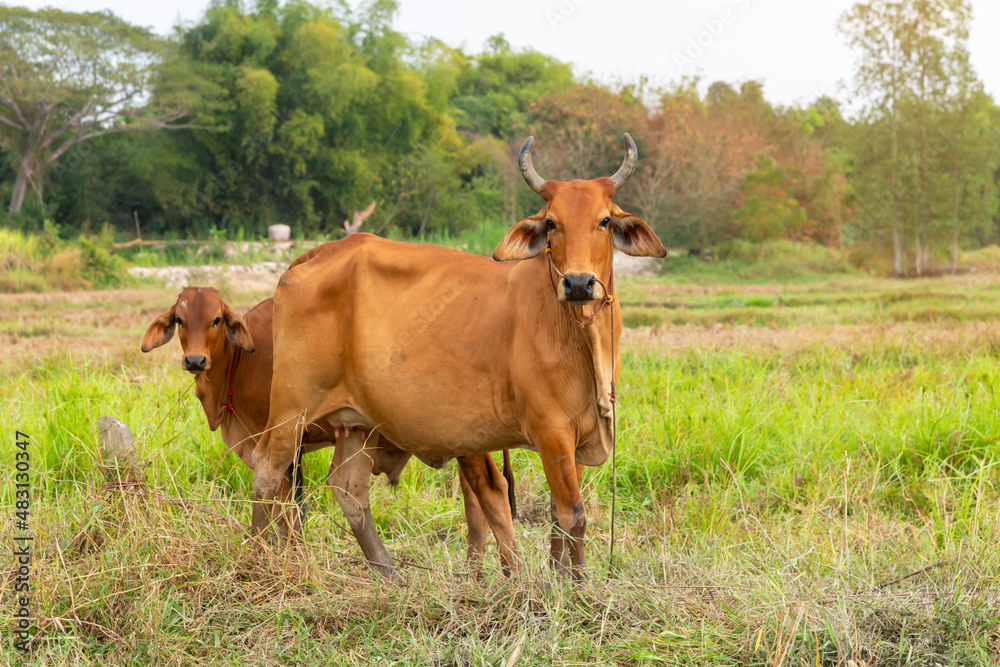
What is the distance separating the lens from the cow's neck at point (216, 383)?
3.72 metres

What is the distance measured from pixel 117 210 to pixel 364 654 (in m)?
23.4

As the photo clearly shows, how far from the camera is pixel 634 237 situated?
2.74m

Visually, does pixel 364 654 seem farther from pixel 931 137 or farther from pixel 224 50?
pixel 224 50

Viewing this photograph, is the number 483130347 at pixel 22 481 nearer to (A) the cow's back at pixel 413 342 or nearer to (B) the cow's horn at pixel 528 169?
(A) the cow's back at pixel 413 342

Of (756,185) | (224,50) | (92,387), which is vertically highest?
(224,50)

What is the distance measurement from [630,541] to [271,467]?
1547mm

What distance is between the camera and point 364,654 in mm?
2645

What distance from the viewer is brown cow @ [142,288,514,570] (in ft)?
11.5

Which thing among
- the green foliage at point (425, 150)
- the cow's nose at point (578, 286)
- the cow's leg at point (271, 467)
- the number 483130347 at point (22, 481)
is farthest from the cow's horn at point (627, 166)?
the green foliage at point (425, 150)

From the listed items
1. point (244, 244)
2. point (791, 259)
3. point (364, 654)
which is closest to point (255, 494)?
point (364, 654)

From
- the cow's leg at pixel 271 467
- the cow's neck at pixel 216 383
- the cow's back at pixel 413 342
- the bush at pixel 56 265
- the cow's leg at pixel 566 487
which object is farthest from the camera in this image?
the bush at pixel 56 265

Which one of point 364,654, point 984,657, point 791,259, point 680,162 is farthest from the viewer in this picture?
point 680,162

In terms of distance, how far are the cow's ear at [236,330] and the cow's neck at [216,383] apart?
98 mm

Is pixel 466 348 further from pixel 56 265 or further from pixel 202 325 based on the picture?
pixel 56 265
